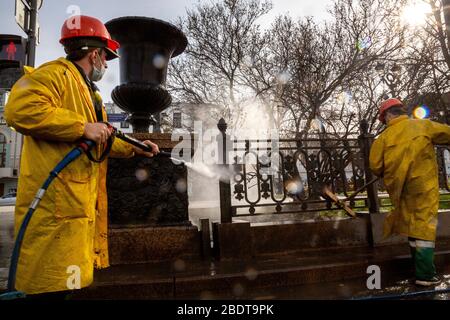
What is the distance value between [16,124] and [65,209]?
0.53 m

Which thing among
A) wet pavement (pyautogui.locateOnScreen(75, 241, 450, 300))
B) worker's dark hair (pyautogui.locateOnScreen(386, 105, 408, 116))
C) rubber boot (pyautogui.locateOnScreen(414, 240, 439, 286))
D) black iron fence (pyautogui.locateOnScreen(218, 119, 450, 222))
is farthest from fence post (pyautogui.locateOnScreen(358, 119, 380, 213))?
rubber boot (pyautogui.locateOnScreen(414, 240, 439, 286))

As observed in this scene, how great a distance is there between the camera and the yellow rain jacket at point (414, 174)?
11.1 ft

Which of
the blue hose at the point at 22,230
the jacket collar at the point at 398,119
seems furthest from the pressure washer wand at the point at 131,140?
the jacket collar at the point at 398,119

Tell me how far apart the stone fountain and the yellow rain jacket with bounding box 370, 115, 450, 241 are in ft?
8.81

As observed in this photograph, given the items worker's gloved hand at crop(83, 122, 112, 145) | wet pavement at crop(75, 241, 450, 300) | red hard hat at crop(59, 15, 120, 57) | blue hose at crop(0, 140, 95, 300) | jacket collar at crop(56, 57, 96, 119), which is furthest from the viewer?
wet pavement at crop(75, 241, 450, 300)

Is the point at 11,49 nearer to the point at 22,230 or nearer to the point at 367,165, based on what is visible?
the point at 22,230

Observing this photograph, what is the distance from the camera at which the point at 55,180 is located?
1.61m

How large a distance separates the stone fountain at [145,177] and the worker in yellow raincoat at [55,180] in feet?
7.37

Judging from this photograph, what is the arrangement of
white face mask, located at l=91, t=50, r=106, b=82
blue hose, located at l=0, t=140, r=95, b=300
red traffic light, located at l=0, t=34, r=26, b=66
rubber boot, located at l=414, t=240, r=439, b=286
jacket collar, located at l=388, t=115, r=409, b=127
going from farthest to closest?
red traffic light, located at l=0, t=34, r=26, b=66, jacket collar, located at l=388, t=115, r=409, b=127, rubber boot, located at l=414, t=240, r=439, b=286, white face mask, located at l=91, t=50, r=106, b=82, blue hose, located at l=0, t=140, r=95, b=300

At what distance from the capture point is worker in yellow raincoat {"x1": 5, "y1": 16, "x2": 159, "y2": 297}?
1.56 metres

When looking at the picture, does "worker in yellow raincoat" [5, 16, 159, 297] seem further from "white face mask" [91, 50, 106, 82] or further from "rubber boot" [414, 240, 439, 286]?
"rubber boot" [414, 240, 439, 286]

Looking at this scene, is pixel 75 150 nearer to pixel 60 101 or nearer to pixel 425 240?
pixel 60 101

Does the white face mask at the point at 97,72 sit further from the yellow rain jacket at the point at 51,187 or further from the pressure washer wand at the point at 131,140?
the pressure washer wand at the point at 131,140
